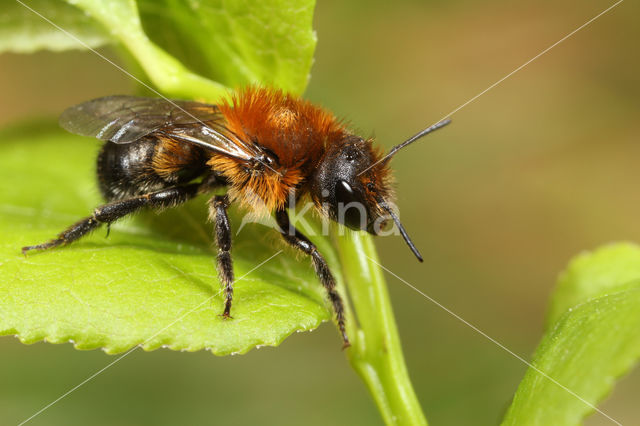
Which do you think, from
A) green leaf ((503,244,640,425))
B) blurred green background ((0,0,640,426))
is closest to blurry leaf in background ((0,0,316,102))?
green leaf ((503,244,640,425))

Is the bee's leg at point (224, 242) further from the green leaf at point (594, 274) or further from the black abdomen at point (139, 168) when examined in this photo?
the green leaf at point (594, 274)

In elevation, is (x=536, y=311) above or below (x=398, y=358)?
below

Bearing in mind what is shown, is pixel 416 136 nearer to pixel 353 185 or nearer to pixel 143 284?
pixel 353 185

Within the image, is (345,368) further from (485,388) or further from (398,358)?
(398,358)

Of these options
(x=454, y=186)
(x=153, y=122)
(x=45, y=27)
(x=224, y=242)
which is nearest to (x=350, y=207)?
(x=224, y=242)

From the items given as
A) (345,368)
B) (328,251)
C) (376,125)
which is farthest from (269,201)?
(376,125)

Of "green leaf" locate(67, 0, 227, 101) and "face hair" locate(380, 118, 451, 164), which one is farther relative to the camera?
"face hair" locate(380, 118, 451, 164)

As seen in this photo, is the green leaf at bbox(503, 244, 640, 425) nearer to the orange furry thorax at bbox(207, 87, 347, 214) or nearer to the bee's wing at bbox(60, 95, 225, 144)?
the orange furry thorax at bbox(207, 87, 347, 214)
